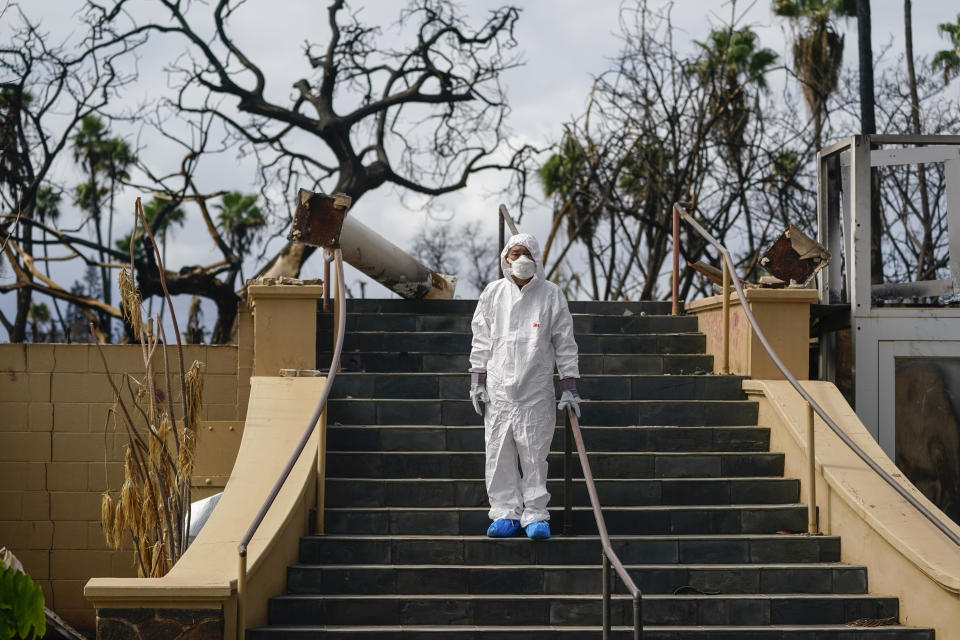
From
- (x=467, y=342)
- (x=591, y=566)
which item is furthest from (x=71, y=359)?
(x=591, y=566)

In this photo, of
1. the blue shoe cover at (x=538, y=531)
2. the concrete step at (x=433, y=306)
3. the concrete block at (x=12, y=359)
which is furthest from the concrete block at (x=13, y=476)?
the blue shoe cover at (x=538, y=531)

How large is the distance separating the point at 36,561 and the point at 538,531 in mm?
5176

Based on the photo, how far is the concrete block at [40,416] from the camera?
390 inches

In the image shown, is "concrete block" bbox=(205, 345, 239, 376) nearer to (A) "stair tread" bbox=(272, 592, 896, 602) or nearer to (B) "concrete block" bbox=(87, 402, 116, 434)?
(B) "concrete block" bbox=(87, 402, 116, 434)

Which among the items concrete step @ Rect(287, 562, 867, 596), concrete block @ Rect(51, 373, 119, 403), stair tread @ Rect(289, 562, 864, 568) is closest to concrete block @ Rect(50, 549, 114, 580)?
concrete block @ Rect(51, 373, 119, 403)

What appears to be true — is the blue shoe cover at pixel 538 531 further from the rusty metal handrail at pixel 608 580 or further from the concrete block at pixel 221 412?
the concrete block at pixel 221 412

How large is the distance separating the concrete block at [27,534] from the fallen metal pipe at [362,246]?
3.37 metres

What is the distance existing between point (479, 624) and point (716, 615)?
128 cm

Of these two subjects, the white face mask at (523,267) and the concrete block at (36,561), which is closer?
the white face mask at (523,267)

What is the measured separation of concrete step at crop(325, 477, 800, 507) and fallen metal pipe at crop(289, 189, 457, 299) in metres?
2.33

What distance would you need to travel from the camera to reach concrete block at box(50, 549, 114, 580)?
9.88 meters

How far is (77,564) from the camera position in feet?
32.5

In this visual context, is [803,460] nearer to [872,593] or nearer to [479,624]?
[872,593]

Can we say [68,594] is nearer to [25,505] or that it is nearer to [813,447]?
[25,505]
